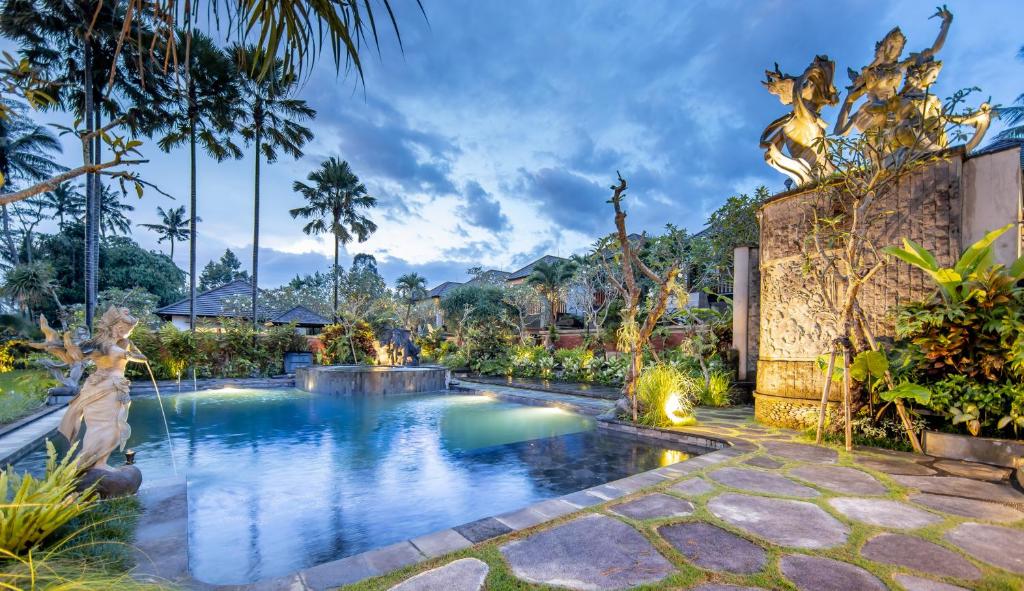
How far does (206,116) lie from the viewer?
15.5m

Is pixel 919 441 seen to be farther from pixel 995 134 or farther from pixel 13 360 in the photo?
pixel 995 134

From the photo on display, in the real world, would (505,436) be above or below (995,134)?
below

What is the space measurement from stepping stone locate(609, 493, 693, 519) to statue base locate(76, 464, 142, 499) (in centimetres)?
382

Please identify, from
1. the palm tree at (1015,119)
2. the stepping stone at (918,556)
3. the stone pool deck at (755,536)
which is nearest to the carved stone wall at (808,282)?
the stone pool deck at (755,536)

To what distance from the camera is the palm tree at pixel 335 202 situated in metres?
23.1

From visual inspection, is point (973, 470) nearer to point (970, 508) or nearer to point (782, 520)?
point (970, 508)

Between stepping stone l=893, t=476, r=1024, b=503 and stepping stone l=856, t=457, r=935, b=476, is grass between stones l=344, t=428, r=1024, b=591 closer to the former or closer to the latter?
stepping stone l=893, t=476, r=1024, b=503

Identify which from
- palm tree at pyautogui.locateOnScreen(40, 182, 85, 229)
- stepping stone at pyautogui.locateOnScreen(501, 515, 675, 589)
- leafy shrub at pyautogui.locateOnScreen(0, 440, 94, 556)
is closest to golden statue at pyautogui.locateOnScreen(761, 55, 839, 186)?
stepping stone at pyautogui.locateOnScreen(501, 515, 675, 589)

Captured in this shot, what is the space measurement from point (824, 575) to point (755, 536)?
48cm

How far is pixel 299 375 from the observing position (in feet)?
44.4

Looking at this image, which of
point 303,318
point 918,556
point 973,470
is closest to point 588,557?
point 918,556

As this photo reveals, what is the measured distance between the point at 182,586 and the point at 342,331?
640 inches

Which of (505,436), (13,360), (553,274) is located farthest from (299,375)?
(553,274)

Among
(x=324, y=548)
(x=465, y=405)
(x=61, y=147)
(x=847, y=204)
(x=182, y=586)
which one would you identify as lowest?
(x=465, y=405)
